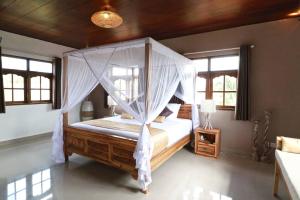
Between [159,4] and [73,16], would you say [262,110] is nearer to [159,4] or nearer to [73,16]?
[159,4]

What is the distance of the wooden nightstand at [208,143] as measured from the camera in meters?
3.59

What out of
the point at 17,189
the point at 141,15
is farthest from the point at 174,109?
the point at 17,189

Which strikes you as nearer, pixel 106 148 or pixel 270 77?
pixel 106 148

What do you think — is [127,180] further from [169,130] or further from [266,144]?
[266,144]

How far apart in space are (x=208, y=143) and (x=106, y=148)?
2.16 metres

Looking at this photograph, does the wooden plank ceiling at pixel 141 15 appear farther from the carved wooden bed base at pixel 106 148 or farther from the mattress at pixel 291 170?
the mattress at pixel 291 170

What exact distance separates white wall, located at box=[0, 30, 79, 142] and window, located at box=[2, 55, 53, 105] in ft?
0.52

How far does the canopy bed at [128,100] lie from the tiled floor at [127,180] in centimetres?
25

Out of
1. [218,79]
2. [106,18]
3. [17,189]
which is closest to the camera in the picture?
[17,189]

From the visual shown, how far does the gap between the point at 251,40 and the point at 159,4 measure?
2.11 meters

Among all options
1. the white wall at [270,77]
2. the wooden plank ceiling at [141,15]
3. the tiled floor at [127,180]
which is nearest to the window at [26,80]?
the wooden plank ceiling at [141,15]

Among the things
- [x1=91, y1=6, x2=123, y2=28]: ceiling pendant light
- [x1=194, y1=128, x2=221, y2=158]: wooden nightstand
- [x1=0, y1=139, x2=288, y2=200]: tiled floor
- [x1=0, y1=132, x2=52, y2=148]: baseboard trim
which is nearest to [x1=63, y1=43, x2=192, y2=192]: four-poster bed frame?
[x1=0, y1=139, x2=288, y2=200]: tiled floor

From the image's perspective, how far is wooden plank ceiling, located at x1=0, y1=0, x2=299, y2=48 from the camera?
2.74 metres

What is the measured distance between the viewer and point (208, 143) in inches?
146
